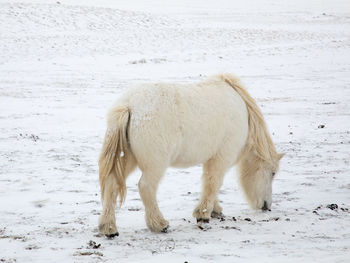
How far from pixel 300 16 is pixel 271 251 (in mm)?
36483

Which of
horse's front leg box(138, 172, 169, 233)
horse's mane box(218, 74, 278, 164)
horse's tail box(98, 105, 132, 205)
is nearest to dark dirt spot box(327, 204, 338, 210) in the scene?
horse's mane box(218, 74, 278, 164)

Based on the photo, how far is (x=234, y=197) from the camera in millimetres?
6230

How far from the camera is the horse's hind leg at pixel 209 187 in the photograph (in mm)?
5172

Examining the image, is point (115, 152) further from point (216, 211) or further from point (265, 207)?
point (265, 207)

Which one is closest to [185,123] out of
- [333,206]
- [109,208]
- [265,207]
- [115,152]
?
[115,152]

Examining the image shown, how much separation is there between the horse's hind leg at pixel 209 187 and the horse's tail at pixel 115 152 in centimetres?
93

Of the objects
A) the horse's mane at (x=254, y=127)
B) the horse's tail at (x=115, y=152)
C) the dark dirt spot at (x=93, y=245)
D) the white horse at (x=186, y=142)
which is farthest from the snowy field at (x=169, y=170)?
the horse's mane at (x=254, y=127)

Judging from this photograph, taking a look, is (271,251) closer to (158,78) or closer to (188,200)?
(188,200)

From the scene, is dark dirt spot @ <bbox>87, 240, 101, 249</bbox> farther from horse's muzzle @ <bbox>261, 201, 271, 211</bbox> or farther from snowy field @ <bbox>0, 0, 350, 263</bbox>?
horse's muzzle @ <bbox>261, 201, 271, 211</bbox>

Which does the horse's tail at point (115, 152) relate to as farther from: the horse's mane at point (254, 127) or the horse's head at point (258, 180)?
the horse's head at point (258, 180)

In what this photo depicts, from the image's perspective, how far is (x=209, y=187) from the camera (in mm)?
5266

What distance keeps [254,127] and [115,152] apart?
1791 millimetres

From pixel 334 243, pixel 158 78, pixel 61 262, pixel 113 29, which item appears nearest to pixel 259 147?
pixel 334 243

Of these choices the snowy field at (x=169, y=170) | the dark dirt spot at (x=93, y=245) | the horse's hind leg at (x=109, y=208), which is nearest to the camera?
the dark dirt spot at (x=93, y=245)
